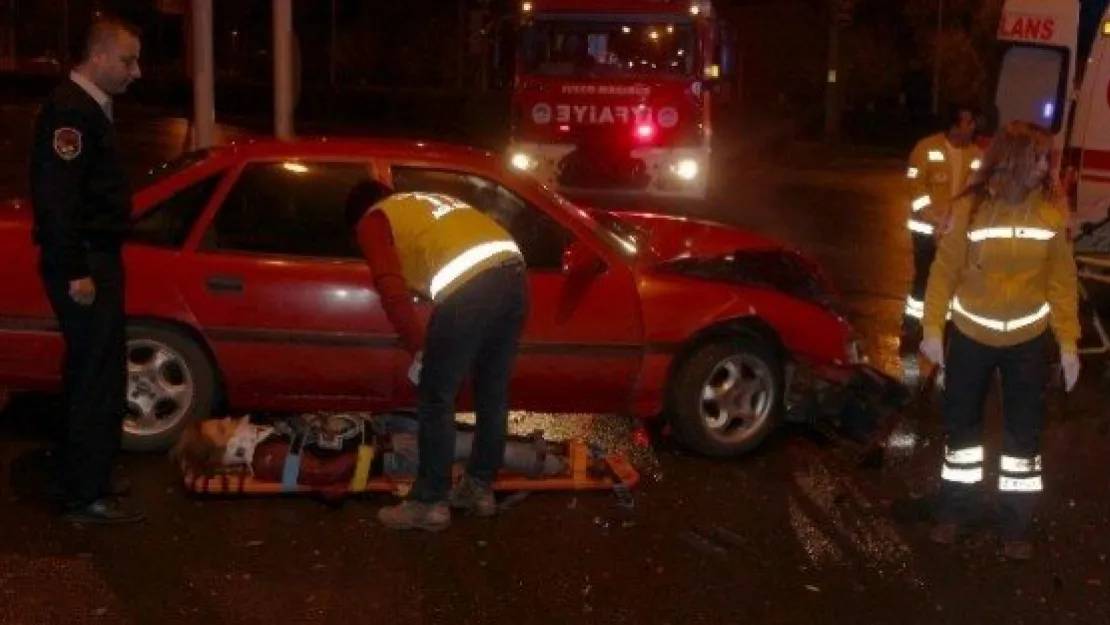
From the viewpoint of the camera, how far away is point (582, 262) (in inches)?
276

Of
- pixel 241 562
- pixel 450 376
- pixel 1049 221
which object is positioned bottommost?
pixel 241 562

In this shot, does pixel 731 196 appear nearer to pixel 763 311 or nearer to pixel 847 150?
pixel 847 150

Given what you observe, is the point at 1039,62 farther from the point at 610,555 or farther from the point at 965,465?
the point at 610,555

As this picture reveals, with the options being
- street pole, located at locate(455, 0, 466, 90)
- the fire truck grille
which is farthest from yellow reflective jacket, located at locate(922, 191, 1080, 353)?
street pole, located at locate(455, 0, 466, 90)

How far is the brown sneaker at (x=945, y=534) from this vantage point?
609 centimetres

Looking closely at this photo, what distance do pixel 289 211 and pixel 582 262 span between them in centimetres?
132

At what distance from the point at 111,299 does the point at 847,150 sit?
1253 inches

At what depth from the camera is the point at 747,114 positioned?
1414 inches

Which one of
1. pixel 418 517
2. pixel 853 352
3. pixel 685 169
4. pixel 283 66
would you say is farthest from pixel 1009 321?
pixel 685 169

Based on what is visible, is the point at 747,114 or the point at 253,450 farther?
the point at 747,114

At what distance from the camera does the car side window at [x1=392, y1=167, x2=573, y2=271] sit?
23.1 ft

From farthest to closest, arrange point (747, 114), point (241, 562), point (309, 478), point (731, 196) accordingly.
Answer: point (747, 114), point (731, 196), point (309, 478), point (241, 562)

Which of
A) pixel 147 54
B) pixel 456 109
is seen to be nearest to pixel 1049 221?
pixel 456 109

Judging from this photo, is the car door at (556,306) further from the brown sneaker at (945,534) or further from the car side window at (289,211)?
the brown sneaker at (945,534)
